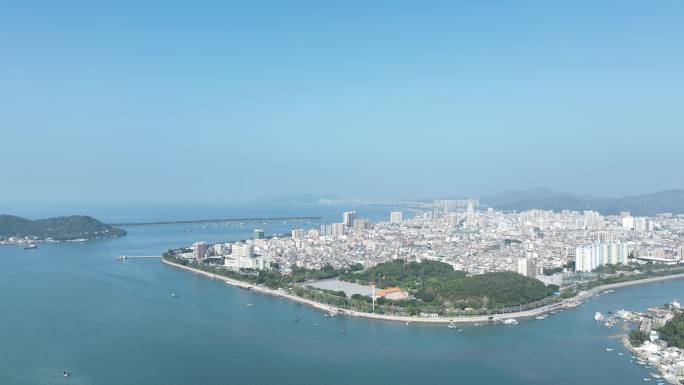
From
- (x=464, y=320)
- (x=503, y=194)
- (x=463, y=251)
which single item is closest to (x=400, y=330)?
(x=464, y=320)

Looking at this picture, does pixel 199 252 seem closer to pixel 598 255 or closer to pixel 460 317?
pixel 460 317

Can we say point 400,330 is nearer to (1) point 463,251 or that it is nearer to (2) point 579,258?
(2) point 579,258

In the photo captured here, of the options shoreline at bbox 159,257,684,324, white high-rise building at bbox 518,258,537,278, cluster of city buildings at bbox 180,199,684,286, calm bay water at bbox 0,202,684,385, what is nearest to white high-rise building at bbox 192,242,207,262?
cluster of city buildings at bbox 180,199,684,286

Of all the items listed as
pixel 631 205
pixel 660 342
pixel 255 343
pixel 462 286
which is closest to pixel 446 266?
pixel 462 286

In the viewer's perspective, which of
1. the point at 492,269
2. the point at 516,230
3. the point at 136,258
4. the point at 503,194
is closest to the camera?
the point at 492,269

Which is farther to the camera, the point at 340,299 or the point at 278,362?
the point at 340,299

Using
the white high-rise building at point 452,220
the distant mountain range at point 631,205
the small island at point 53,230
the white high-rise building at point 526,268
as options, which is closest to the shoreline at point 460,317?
the white high-rise building at point 526,268

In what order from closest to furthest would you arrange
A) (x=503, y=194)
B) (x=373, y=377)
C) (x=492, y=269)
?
(x=373, y=377), (x=492, y=269), (x=503, y=194)

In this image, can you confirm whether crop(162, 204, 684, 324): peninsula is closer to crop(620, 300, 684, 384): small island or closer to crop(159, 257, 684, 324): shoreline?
crop(159, 257, 684, 324): shoreline
